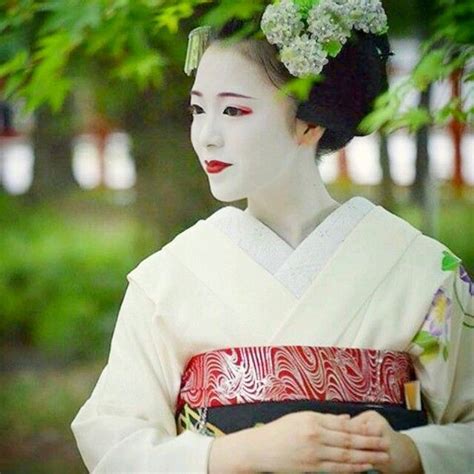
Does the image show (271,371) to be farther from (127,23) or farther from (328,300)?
(127,23)

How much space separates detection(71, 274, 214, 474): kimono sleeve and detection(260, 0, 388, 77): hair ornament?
0.39 meters

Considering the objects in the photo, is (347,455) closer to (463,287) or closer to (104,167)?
(463,287)

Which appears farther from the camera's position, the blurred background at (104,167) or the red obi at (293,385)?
the blurred background at (104,167)

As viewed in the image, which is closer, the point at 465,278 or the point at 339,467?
the point at 339,467

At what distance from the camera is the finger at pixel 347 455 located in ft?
4.08

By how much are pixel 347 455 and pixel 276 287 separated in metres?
0.25

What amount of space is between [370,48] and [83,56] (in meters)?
0.43

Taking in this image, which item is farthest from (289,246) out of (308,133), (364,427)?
(364,427)

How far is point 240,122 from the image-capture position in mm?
1326

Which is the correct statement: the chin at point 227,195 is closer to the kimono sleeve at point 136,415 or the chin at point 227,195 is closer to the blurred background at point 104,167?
the blurred background at point 104,167

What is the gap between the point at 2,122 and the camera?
4.78ft

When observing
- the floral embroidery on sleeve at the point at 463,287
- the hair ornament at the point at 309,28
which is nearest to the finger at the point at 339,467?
the floral embroidery on sleeve at the point at 463,287

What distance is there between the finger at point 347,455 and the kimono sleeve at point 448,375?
76 mm

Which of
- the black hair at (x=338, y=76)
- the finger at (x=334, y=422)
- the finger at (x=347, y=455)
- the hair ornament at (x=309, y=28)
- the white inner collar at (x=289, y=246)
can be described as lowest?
the finger at (x=347, y=455)
